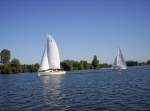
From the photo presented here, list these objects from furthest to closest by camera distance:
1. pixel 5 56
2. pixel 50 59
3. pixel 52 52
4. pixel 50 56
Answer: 1. pixel 5 56
2. pixel 50 59
3. pixel 50 56
4. pixel 52 52

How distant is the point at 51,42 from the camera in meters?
97.9

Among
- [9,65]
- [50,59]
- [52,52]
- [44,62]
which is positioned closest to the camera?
[52,52]

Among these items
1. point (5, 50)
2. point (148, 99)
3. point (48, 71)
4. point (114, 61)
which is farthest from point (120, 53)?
point (148, 99)

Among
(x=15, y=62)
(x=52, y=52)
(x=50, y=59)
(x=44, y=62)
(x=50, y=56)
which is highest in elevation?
(x=52, y=52)

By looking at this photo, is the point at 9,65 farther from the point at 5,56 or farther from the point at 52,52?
the point at 52,52

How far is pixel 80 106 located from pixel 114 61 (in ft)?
367

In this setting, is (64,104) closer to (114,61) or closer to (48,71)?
(48,71)

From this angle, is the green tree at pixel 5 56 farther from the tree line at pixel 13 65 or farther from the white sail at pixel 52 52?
the white sail at pixel 52 52

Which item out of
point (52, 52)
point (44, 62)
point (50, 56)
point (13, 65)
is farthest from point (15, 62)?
point (52, 52)

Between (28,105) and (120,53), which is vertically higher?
(120,53)

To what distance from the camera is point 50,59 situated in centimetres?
9975

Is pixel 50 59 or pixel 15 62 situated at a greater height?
pixel 15 62

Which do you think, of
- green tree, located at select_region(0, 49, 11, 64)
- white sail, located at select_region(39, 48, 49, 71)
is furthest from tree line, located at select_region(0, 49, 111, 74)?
white sail, located at select_region(39, 48, 49, 71)

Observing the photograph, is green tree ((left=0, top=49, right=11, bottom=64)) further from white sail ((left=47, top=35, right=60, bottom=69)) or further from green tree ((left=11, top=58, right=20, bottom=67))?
white sail ((left=47, top=35, right=60, bottom=69))
